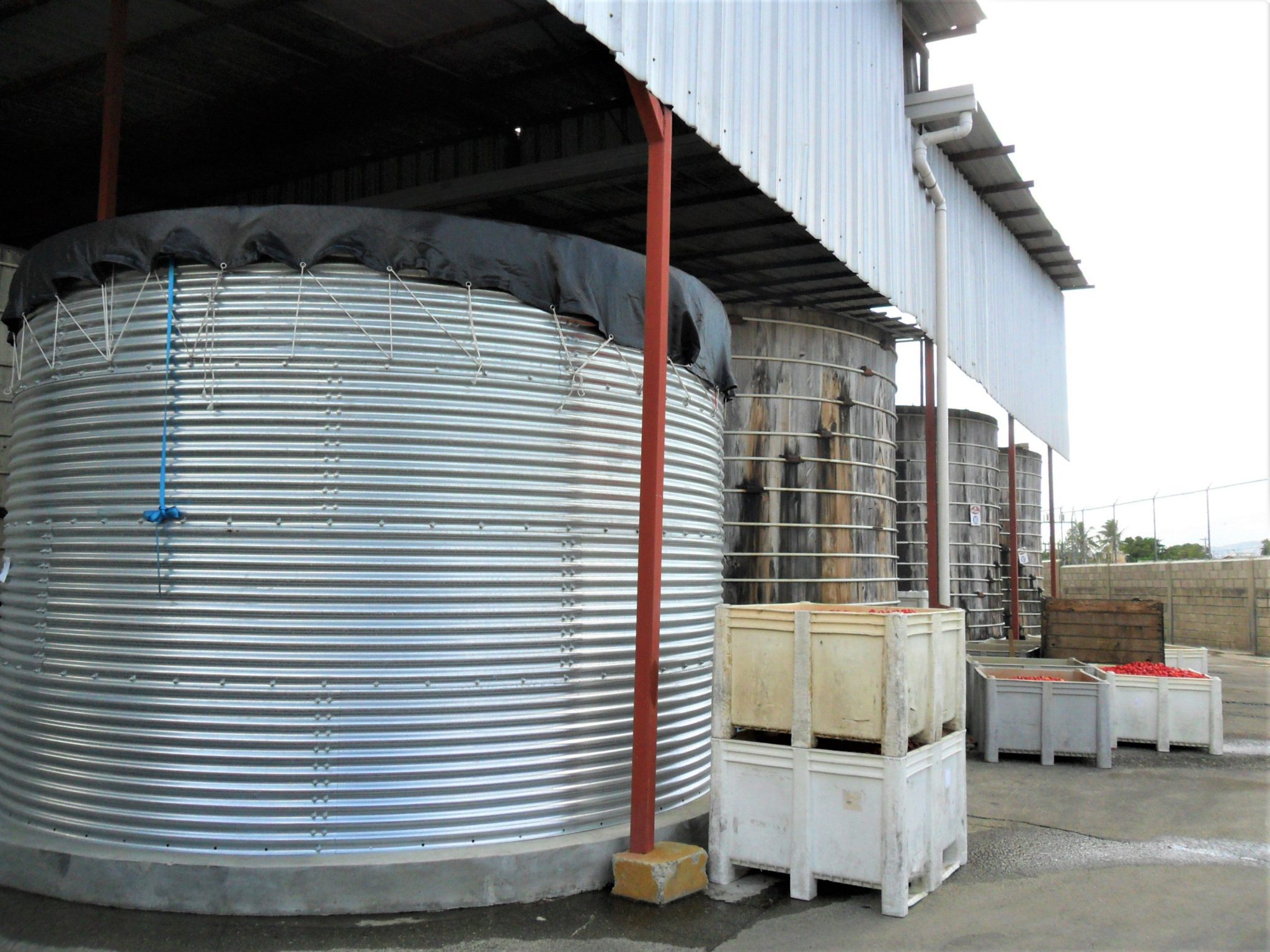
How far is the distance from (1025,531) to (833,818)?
2186cm

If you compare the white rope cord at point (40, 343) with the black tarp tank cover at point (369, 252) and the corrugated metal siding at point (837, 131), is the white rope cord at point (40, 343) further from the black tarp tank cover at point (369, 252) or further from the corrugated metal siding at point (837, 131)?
the corrugated metal siding at point (837, 131)

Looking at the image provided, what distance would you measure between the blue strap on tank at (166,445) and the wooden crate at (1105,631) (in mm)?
12062

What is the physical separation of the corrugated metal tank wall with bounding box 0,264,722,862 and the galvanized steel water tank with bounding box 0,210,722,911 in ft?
0.05

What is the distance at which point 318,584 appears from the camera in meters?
6.15

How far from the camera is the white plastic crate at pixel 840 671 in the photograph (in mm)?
6102

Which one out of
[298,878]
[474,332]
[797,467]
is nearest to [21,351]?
Result: [474,332]

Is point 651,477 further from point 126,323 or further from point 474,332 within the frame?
point 126,323

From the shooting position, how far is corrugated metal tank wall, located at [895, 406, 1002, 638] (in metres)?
20.9

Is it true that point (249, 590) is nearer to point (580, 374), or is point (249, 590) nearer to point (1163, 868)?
point (580, 374)

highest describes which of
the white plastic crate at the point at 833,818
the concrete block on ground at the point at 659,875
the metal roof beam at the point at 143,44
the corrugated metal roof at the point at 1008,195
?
the corrugated metal roof at the point at 1008,195

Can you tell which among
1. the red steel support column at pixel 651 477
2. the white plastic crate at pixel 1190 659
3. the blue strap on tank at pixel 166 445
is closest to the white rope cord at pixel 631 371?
the red steel support column at pixel 651 477

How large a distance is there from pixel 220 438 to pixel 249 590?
95 cm

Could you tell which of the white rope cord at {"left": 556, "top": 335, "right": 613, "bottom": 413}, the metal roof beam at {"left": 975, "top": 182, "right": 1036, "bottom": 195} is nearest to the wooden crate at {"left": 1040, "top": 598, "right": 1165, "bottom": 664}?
the metal roof beam at {"left": 975, "top": 182, "right": 1036, "bottom": 195}

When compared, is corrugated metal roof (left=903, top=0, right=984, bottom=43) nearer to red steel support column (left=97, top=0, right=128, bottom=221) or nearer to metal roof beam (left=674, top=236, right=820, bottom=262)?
metal roof beam (left=674, top=236, right=820, bottom=262)
